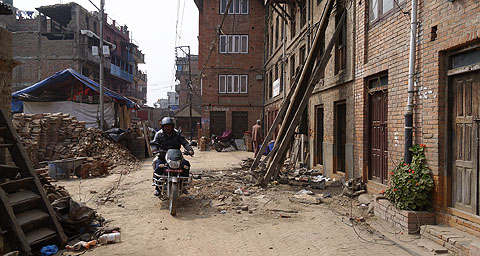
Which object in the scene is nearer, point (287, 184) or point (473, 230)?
point (473, 230)

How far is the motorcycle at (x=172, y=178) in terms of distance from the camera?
6289 millimetres

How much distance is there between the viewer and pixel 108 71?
41.4 m

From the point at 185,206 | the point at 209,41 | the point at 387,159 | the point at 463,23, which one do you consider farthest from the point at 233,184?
the point at 209,41

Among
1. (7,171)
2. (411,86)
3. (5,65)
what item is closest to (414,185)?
(411,86)

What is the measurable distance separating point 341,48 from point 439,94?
4.88 meters

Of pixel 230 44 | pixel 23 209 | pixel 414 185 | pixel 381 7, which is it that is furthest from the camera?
pixel 230 44

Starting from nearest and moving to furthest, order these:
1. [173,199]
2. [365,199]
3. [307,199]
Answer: [173,199] < [365,199] < [307,199]

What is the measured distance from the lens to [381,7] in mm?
7180

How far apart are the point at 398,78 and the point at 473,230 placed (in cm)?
304

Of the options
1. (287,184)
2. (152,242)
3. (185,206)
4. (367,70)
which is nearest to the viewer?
(152,242)

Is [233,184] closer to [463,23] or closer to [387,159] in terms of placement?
[387,159]

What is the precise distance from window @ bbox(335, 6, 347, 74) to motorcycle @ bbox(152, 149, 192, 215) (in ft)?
18.5

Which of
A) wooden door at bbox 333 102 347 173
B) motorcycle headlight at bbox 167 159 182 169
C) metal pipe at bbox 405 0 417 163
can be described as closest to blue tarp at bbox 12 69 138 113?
motorcycle headlight at bbox 167 159 182 169

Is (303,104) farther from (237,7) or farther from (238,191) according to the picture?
(237,7)
